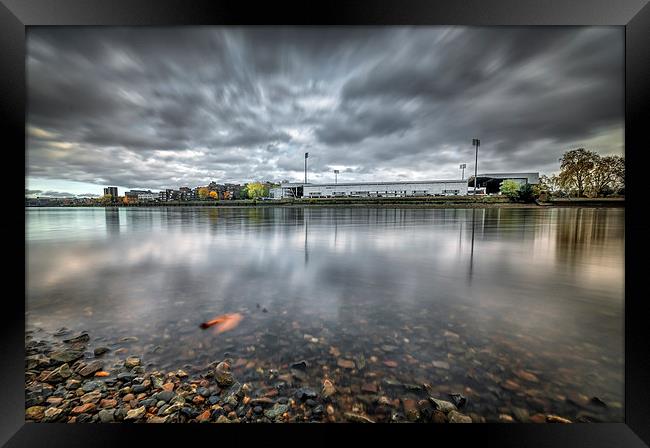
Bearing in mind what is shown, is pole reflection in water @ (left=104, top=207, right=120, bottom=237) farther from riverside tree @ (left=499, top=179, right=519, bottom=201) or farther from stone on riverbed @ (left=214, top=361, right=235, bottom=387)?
riverside tree @ (left=499, top=179, right=519, bottom=201)

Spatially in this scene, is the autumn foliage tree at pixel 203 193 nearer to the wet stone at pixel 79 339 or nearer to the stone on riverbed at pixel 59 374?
the wet stone at pixel 79 339

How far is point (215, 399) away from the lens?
234cm

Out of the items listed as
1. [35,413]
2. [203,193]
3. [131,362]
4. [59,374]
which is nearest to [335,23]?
[131,362]

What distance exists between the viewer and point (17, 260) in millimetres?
1953

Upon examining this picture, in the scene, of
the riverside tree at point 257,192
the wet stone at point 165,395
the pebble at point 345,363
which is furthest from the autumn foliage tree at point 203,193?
the pebble at point 345,363

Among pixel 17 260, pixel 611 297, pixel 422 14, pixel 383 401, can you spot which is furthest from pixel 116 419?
pixel 611 297

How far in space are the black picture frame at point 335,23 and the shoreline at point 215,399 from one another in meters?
0.45

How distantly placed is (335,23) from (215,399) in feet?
11.7

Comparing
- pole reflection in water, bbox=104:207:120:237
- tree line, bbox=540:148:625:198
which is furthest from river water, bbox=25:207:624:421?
tree line, bbox=540:148:625:198

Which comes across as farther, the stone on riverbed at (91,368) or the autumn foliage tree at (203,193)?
the autumn foliage tree at (203,193)

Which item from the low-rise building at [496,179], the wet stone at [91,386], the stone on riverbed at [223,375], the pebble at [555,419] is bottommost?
the pebble at [555,419]

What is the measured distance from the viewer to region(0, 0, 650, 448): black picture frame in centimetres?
177

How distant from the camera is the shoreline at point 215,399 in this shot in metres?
2.21

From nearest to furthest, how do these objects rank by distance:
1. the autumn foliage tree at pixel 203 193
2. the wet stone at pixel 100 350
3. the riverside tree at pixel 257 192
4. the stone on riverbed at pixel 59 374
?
the stone on riverbed at pixel 59 374 < the wet stone at pixel 100 350 < the riverside tree at pixel 257 192 < the autumn foliage tree at pixel 203 193
